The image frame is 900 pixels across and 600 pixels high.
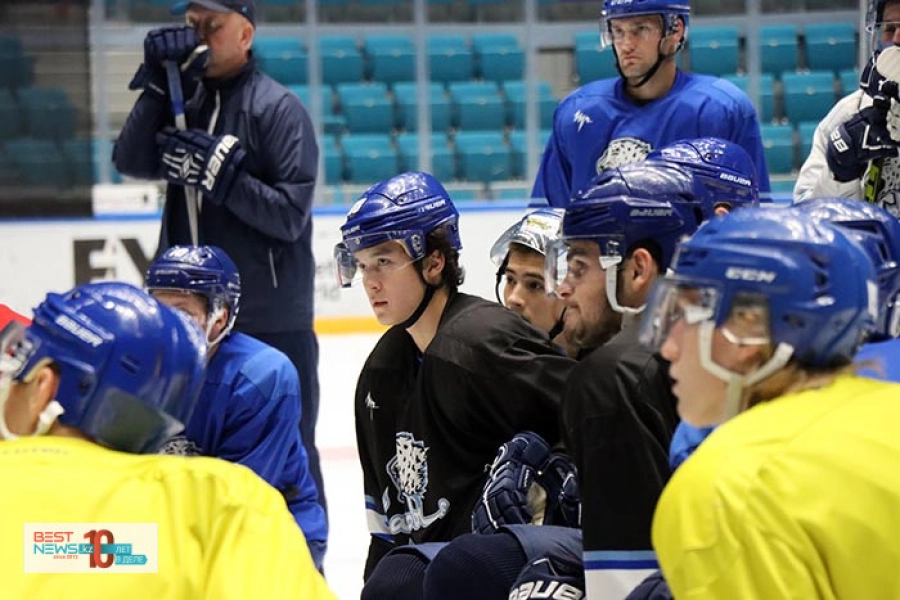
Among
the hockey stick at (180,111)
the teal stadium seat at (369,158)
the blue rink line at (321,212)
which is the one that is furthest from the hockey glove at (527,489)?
the teal stadium seat at (369,158)

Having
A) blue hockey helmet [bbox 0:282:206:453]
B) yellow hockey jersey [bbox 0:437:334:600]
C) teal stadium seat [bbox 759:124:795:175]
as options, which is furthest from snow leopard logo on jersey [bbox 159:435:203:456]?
teal stadium seat [bbox 759:124:795:175]

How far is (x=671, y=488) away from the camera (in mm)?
1376

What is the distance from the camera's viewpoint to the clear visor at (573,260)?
218 centimetres

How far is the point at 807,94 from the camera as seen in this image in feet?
32.3

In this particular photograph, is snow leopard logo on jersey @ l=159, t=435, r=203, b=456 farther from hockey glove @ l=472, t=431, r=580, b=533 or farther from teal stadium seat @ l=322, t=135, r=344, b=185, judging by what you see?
teal stadium seat @ l=322, t=135, r=344, b=185

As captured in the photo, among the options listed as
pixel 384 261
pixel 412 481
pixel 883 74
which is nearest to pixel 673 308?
pixel 412 481

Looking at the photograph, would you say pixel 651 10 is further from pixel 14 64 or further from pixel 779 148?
pixel 779 148

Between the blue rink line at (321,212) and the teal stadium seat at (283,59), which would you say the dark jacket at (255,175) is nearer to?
the blue rink line at (321,212)

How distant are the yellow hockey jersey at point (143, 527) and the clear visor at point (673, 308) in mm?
409

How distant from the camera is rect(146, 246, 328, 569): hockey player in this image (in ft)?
9.72

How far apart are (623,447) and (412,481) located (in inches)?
31.7

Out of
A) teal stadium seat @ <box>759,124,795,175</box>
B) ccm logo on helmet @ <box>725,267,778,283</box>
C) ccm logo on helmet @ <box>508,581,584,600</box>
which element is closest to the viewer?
ccm logo on helmet @ <box>725,267,778,283</box>

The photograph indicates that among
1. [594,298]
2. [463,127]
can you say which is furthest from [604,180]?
[463,127]
